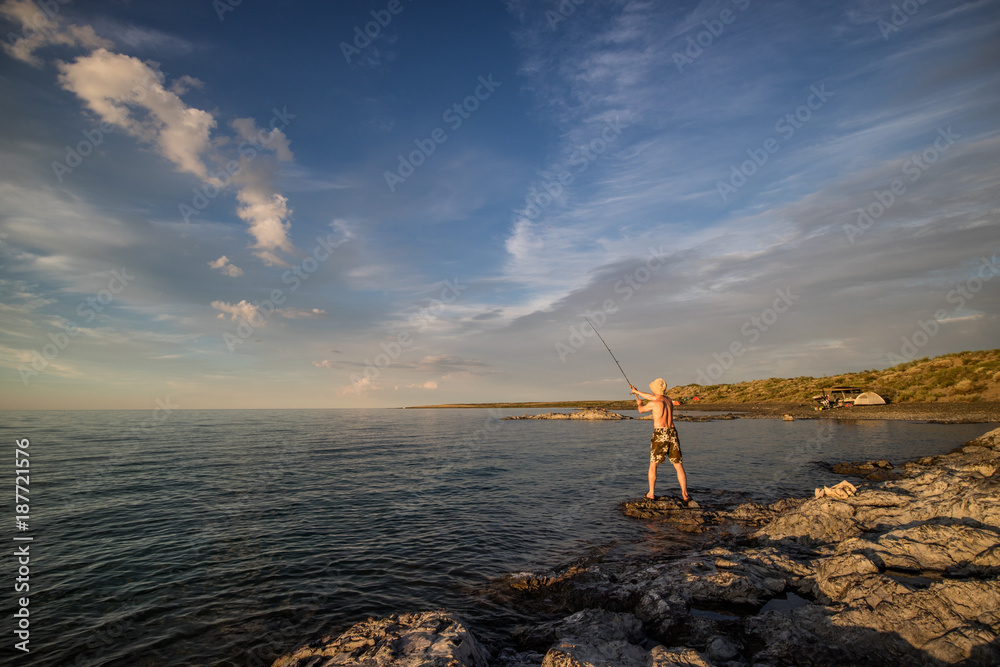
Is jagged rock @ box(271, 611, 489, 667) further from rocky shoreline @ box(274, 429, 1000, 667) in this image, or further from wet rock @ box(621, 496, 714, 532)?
→ wet rock @ box(621, 496, 714, 532)

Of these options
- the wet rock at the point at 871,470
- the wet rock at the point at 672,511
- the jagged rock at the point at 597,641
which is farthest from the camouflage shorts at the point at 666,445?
the wet rock at the point at 871,470

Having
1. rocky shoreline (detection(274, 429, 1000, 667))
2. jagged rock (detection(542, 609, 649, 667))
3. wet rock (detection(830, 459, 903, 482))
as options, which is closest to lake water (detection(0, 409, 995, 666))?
wet rock (detection(830, 459, 903, 482))

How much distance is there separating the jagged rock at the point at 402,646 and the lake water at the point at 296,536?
4.57 feet

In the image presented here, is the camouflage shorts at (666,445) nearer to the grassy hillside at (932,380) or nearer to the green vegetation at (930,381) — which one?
the green vegetation at (930,381)

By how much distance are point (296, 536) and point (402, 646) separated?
8.91 meters

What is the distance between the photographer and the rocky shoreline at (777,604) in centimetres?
495

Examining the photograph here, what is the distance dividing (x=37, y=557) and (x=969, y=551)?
21.2 meters

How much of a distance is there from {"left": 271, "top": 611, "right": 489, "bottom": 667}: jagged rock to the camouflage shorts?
1050 cm

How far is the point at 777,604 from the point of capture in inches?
273

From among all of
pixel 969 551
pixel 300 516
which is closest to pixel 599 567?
pixel 969 551

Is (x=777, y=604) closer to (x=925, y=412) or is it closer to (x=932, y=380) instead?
(x=925, y=412)

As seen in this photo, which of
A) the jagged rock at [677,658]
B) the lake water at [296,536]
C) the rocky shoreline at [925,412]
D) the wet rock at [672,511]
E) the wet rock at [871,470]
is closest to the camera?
the jagged rock at [677,658]

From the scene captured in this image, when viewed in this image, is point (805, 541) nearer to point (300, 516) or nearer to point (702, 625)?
point (702, 625)

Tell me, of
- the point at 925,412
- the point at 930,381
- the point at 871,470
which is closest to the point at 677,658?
the point at 871,470
